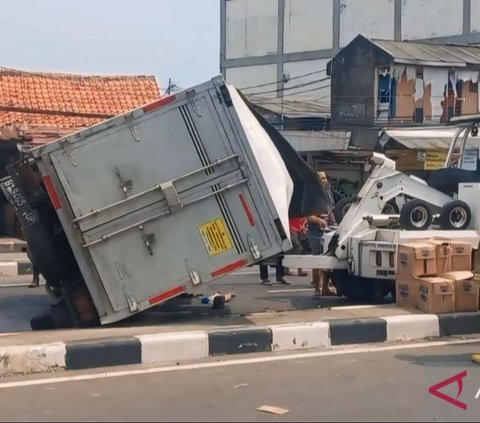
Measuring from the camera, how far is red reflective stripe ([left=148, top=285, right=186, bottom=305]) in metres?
7.77

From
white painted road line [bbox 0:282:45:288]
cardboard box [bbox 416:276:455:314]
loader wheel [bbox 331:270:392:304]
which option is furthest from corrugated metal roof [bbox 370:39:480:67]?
cardboard box [bbox 416:276:455:314]

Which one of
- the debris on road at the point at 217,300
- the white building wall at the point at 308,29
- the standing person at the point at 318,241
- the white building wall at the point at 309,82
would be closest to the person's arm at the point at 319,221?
the standing person at the point at 318,241

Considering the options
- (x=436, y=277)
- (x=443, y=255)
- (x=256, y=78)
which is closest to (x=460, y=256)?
(x=443, y=255)

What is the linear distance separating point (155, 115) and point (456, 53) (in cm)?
2850

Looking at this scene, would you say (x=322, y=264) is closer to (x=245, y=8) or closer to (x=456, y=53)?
(x=456, y=53)

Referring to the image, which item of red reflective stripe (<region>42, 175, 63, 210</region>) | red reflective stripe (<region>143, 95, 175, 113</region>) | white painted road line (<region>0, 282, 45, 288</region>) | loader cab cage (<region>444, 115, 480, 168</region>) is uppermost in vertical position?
red reflective stripe (<region>143, 95, 175, 113</region>)

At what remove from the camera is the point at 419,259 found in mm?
8742

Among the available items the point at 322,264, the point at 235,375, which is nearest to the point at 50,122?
the point at 322,264

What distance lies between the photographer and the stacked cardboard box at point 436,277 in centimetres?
854

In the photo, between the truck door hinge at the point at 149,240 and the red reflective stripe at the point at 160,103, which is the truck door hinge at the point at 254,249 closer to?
the truck door hinge at the point at 149,240

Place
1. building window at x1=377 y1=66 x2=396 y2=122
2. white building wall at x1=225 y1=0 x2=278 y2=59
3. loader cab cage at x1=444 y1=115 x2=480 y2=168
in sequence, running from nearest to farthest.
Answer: loader cab cage at x1=444 y1=115 x2=480 y2=168 → building window at x1=377 y1=66 x2=396 y2=122 → white building wall at x1=225 y1=0 x2=278 y2=59

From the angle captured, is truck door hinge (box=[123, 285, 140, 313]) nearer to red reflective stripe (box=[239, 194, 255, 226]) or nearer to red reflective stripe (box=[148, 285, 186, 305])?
red reflective stripe (box=[148, 285, 186, 305])

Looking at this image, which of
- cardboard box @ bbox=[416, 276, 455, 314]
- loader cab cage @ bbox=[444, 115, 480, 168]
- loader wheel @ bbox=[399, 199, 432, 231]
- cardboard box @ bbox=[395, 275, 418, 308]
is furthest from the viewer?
loader cab cage @ bbox=[444, 115, 480, 168]

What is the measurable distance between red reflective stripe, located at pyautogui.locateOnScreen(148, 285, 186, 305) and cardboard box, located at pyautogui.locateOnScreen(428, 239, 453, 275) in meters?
2.82
